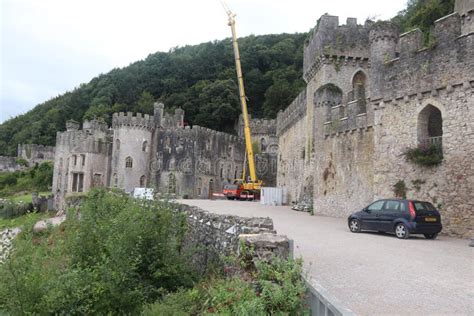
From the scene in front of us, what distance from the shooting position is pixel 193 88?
78562 millimetres

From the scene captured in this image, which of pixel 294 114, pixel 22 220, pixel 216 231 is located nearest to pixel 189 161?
pixel 294 114

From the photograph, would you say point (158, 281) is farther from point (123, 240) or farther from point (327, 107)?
point (327, 107)

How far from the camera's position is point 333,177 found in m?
22.6

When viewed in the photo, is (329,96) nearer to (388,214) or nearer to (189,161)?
(388,214)

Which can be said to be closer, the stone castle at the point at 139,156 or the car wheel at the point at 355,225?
the car wheel at the point at 355,225

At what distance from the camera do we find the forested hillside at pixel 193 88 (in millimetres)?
72750

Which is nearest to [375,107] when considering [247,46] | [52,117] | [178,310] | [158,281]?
[158,281]

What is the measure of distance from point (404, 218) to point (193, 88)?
6826 centimetres

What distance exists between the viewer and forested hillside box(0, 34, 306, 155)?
72.8 metres

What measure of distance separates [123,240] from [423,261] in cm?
661

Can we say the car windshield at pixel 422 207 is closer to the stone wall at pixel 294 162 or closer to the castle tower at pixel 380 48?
the castle tower at pixel 380 48

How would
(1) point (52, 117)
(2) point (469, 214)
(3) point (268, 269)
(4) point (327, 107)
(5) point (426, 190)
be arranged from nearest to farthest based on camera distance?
(3) point (268, 269) < (2) point (469, 214) < (5) point (426, 190) < (4) point (327, 107) < (1) point (52, 117)

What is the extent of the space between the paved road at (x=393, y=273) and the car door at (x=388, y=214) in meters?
1.09

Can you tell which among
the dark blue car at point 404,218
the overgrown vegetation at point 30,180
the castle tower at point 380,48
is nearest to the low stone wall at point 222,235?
the dark blue car at point 404,218
